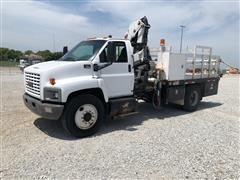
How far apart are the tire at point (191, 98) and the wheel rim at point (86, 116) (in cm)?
419

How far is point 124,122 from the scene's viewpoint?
6.89 metres

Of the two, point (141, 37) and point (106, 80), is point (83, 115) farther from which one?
point (141, 37)

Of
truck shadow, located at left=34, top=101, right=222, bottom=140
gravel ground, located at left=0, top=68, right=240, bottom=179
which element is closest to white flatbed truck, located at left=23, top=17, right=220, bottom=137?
truck shadow, located at left=34, top=101, right=222, bottom=140

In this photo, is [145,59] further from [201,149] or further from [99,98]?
[201,149]

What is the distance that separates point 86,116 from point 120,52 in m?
1.98

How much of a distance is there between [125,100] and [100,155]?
2.14 metres

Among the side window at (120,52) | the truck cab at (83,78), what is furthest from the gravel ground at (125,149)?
the side window at (120,52)

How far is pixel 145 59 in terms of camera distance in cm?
721

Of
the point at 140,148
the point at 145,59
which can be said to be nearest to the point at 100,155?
the point at 140,148

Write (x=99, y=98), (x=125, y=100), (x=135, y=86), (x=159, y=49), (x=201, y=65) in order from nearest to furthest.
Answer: (x=99, y=98) → (x=125, y=100) → (x=135, y=86) → (x=159, y=49) → (x=201, y=65)

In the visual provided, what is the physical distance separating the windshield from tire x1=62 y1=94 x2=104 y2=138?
1054mm

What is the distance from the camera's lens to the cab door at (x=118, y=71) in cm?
595

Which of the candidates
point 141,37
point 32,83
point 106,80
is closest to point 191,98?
point 141,37

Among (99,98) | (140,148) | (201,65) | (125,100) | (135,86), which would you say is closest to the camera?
(140,148)
